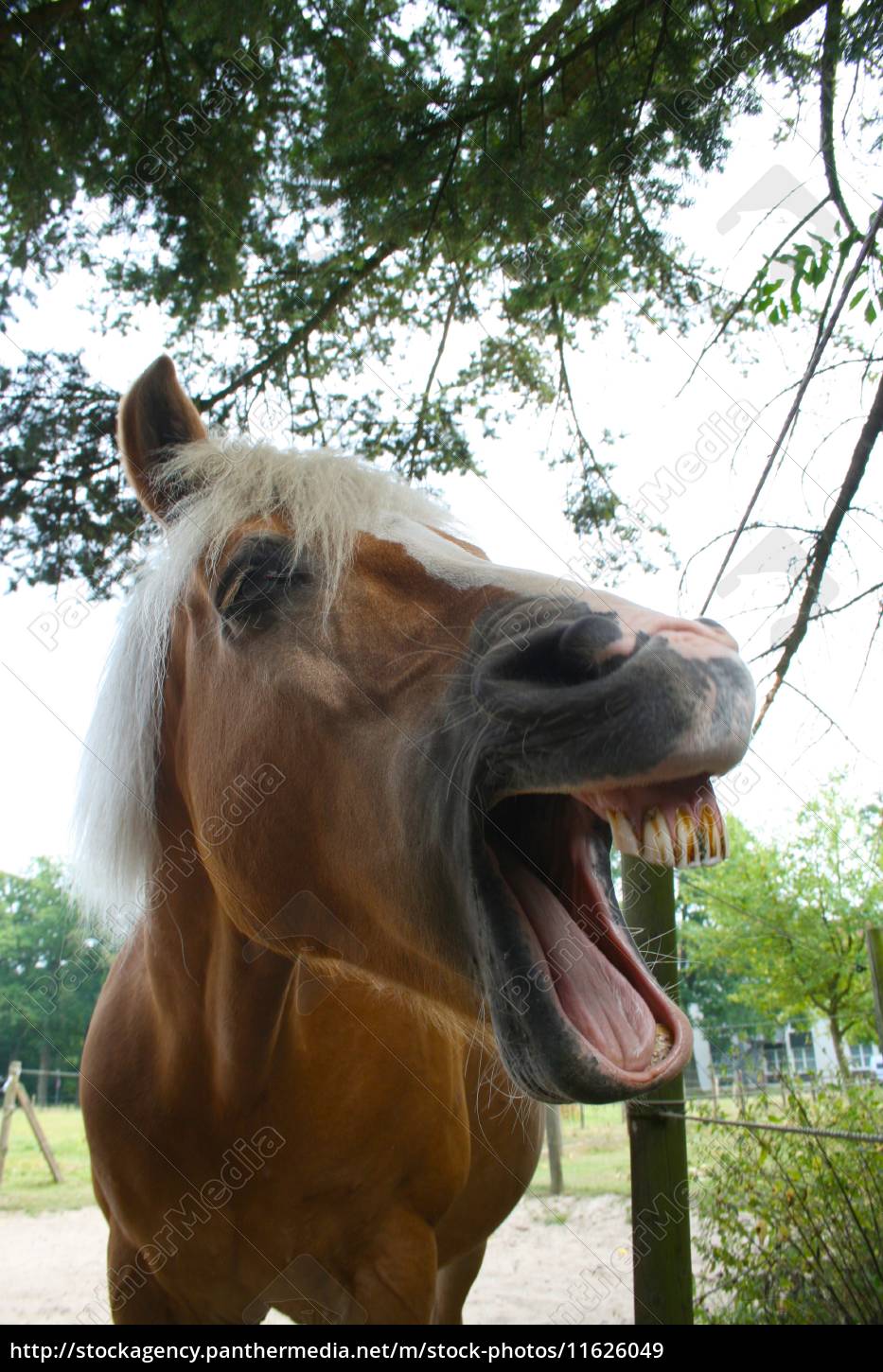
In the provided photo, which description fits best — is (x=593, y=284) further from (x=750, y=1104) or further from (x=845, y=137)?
(x=750, y=1104)

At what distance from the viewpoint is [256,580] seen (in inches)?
64.9

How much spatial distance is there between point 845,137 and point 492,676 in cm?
347

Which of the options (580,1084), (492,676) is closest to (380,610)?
(492,676)

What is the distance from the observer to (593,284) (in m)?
3.73

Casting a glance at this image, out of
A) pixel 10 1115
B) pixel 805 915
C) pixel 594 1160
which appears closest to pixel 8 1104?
pixel 10 1115

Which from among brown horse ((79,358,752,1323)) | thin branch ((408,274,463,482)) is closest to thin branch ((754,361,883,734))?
thin branch ((408,274,463,482))

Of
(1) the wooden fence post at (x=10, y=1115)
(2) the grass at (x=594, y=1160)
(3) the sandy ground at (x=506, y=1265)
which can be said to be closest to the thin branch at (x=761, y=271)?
(3) the sandy ground at (x=506, y=1265)

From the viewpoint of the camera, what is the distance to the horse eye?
1621 mm

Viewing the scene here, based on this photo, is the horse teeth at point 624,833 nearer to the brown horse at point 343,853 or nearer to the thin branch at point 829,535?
the brown horse at point 343,853

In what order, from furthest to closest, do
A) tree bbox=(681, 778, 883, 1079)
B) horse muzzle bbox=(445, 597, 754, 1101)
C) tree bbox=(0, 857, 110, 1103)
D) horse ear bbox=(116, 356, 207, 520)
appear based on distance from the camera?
tree bbox=(681, 778, 883, 1079) < tree bbox=(0, 857, 110, 1103) < horse ear bbox=(116, 356, 207, 520) < horse muzzle bbox=(445, 597, 754, 1101)

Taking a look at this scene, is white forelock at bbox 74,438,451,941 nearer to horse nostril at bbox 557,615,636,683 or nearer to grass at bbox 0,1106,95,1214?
horse nostril at bbox 557,615,636,683

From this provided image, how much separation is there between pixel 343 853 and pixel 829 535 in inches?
102

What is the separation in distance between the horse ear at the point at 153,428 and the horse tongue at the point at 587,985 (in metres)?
1.29

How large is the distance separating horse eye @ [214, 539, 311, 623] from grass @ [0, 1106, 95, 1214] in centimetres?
791
